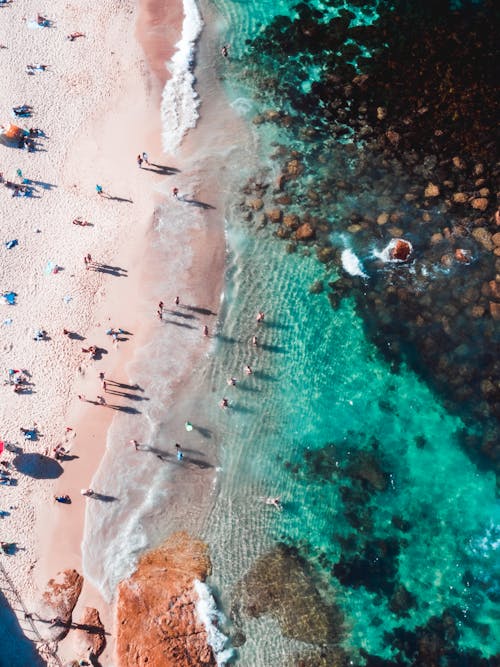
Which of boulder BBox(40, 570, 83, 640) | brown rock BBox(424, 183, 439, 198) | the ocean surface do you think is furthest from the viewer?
brown rock BBox(424, 183, 439, 198)

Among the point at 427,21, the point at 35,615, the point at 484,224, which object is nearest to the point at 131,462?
the point at 35,615

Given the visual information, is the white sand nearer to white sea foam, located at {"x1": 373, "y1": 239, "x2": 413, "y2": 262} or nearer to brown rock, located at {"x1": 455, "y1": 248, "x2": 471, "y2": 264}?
white sea foam, located at {"x1": 373, "y1": 239, "x2": 413, "y2": 262}

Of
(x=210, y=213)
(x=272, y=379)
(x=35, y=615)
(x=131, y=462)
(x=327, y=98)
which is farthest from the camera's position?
(x=327, y=98)

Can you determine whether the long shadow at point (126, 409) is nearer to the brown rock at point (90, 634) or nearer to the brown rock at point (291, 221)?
the brown rock at point (90, 634)

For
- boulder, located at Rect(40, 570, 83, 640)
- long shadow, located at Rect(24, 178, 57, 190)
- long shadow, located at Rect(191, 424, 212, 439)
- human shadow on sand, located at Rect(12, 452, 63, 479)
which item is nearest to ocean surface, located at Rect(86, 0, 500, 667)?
long shadow, located at Rect(191, 424, 212, 439)

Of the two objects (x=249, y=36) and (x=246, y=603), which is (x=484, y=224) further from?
(x=246, y=603)

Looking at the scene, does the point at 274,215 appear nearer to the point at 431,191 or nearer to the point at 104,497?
the point at 431,191

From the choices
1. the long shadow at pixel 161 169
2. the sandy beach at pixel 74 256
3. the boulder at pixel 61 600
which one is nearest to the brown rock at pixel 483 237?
the sandy beach at pixel 74 256
